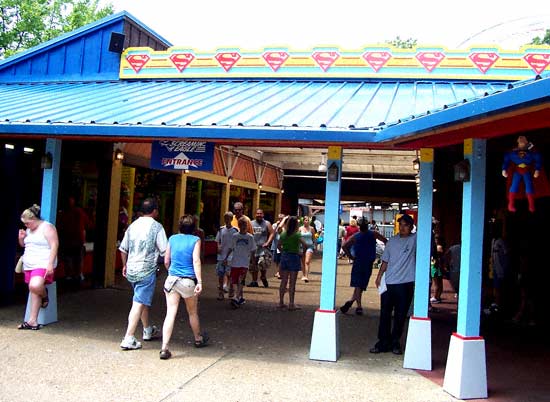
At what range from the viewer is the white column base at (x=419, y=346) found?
20.0 feet

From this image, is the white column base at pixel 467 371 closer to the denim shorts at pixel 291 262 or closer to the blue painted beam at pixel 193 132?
the blue painted beam at pixel 193 132

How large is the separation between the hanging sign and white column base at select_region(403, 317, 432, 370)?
127 inches

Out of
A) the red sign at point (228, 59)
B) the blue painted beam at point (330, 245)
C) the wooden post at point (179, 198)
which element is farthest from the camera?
the wooden post at point (179, 198)

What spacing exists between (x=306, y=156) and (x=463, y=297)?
12.4m

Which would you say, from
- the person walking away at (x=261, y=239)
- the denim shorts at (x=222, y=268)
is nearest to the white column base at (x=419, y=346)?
the denim shorts at (x=222, y=268)

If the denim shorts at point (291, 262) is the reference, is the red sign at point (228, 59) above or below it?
above

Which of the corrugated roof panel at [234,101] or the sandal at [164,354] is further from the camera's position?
the corrugated roof panel at [234,101]

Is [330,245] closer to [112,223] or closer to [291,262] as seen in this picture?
[291,262]

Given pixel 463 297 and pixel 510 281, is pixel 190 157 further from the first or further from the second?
pixel 510 281

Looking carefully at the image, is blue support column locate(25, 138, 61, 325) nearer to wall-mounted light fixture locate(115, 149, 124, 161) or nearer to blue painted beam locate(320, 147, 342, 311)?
wall-mounted light fixture locate(115, 149, 124, 161)

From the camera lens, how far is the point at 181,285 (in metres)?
6.11

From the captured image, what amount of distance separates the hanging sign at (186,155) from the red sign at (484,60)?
16.6 ft

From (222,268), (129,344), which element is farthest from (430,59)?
(129,344)

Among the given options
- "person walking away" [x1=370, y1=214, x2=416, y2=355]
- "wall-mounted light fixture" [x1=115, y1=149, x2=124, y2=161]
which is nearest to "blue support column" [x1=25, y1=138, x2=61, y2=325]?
"wall-mounted light fixture" [x1=115, y1=149, x2=124, y2=161]
